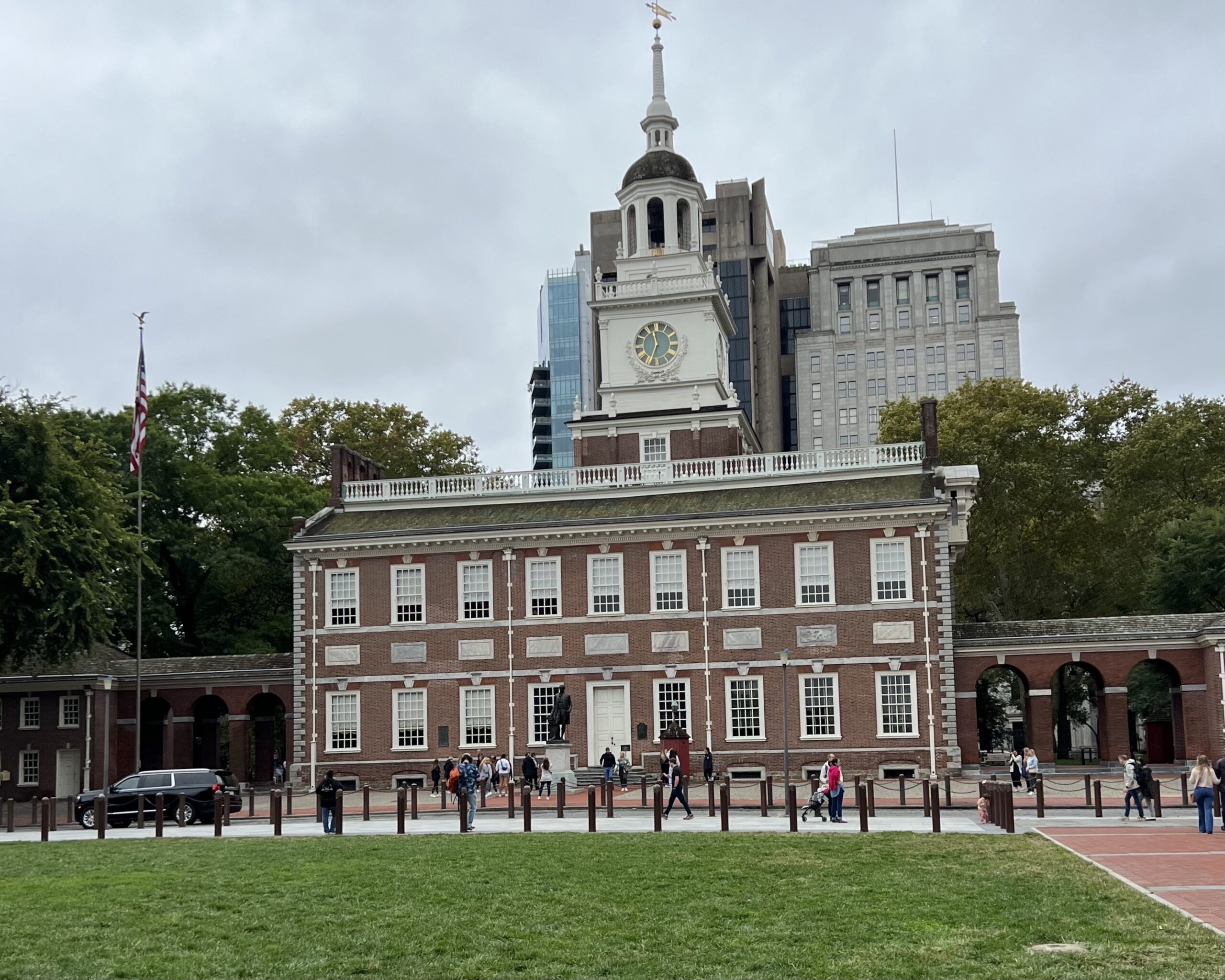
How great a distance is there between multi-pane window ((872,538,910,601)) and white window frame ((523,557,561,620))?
1034cm

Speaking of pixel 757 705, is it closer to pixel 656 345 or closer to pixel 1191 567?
pixel 656 345

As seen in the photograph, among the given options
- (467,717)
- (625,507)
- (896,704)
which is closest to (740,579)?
(625,507)

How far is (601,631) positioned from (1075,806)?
19.5m

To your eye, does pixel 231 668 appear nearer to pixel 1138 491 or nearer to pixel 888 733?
pixel 888 733

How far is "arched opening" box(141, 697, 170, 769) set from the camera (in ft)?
179

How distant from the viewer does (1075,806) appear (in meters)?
32.0

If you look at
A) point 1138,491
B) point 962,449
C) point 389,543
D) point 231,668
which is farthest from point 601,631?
point 1138,491

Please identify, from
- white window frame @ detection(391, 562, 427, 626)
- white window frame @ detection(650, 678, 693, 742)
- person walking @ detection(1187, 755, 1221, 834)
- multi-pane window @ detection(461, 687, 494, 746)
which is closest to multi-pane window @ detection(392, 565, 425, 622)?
white window frame @ detection(391, 562, 427, 626)

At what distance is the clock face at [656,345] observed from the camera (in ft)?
192

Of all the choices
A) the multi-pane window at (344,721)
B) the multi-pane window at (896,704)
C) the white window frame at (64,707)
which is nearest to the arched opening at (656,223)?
the multi-pane window at (896,704)

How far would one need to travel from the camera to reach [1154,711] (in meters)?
60.7

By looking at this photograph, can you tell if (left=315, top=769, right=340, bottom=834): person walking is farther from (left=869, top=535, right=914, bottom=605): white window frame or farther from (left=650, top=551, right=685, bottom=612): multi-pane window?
(left=869, top=535, right=914, bottom=605): white window frame

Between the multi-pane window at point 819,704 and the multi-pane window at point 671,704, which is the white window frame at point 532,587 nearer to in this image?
the multi-pane window at point 671,704

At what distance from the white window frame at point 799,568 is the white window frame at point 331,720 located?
49.7 ft
